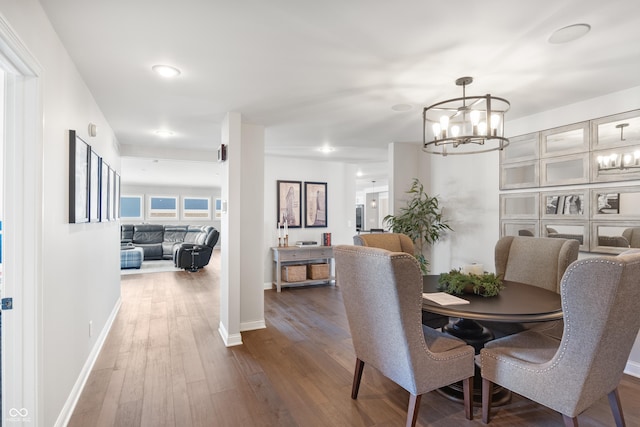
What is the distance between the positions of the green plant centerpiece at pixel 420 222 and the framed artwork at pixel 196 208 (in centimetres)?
932

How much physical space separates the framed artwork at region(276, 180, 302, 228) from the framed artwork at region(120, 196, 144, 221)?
777 centimetres

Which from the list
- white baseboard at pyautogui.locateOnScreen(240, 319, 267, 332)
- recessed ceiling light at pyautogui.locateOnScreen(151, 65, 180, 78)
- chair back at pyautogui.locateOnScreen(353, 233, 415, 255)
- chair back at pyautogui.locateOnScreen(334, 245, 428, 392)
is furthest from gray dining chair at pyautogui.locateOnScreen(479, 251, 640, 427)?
recessed ceiling light at pyautogui.locateOnScreen(151, 65, 180, 78)

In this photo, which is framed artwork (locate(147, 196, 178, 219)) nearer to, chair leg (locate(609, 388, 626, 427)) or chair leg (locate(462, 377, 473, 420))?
chair leg (locate(462, 377, 473, 420))

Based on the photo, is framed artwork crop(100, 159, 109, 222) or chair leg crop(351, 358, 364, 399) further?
framed artwork crop(100, 159, 109, 222)

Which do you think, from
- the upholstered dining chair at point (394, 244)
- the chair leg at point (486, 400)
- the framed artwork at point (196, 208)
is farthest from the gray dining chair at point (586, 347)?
the framed artwork at point (196, 208)

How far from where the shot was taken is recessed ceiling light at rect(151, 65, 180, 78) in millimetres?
2336

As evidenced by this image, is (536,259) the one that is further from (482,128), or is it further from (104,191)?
(104,191)

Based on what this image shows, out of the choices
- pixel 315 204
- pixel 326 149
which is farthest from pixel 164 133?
pixel 315 204

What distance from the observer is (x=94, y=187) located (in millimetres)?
2779

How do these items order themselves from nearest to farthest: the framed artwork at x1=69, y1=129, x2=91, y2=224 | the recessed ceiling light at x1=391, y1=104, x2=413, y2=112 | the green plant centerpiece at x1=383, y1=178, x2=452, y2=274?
the framed artwork at x1=69, y1=129, x2=91, y2=224 < the recessed ceiling light at x1=391, y1=104, x2=413, y2=112 < the green plant centerpiece at x1=383, y1=178, x2=452, y2=274

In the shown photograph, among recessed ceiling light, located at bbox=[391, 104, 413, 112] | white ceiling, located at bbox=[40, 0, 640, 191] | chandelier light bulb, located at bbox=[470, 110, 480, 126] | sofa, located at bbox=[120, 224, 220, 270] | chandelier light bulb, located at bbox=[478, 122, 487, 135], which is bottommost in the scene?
sofa, located at bbox=[120, 224, 220, 270]

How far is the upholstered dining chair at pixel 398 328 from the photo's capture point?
1731mm

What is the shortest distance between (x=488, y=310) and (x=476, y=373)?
0.95 m

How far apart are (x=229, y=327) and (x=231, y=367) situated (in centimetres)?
55
